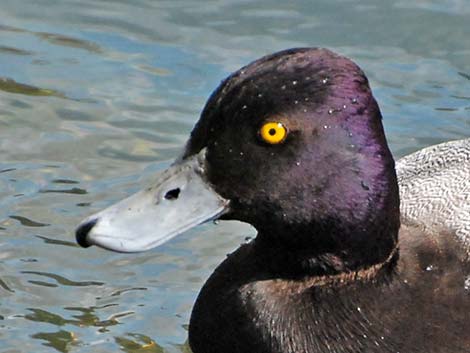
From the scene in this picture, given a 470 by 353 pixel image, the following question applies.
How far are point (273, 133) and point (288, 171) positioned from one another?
15cm

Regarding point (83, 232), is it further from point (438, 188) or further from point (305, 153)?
point (438, 188)

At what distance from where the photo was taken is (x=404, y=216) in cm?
552

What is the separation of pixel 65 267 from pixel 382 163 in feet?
6.88

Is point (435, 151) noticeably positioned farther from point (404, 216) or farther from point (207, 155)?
point (207, 155)

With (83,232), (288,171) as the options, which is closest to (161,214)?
(83,232)

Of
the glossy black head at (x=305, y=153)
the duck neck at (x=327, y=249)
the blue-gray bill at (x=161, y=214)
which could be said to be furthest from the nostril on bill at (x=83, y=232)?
the duck neck at (x=327, y=249)

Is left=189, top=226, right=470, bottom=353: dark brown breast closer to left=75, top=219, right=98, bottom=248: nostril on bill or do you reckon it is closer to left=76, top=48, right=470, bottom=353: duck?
left=76, top=48, right=470, bottom=353: duck

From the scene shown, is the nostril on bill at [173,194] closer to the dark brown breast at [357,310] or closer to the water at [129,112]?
the dark brown breast at [357,310]

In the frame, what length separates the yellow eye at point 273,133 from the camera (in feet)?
15.2

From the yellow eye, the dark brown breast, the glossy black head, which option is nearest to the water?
the dark brown breast

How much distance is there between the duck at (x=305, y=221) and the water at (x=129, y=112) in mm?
1050

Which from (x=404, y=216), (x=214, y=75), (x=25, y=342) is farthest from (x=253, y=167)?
(x=214, y=75)

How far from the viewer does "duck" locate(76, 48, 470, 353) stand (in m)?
4.66

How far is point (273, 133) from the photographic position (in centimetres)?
465
